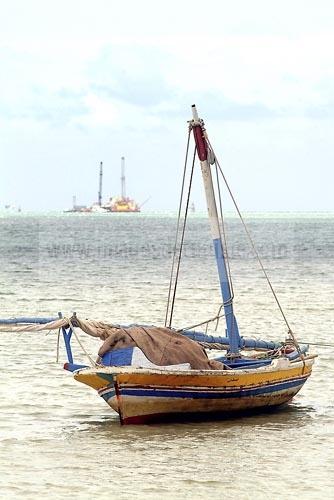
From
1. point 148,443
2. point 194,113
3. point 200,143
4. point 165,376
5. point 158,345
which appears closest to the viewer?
point 148,443

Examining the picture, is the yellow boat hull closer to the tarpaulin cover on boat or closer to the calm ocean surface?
the calm ocean surface

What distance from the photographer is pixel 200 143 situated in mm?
22438

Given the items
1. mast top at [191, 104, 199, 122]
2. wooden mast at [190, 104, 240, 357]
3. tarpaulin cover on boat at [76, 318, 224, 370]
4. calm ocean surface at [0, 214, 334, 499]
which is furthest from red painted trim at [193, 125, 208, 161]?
calm ocean surface at [0, 214, 334, 499]

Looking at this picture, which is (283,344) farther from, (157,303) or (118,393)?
(157,303)

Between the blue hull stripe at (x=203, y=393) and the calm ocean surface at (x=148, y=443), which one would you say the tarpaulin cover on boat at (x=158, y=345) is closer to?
the blue hull stripe at (x=203, y=393)

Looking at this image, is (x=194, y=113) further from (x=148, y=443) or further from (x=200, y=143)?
(x=148, y=443)

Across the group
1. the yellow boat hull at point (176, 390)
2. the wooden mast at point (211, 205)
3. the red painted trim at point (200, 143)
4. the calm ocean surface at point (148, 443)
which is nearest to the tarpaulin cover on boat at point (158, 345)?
the yellow boat hull at point (176, 390)

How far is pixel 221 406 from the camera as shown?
20516mm

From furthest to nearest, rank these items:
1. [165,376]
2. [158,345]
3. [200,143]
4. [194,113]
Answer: [200,143]
[194,113]
[158,345]
[165,376]

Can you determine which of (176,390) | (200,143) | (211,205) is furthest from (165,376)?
(200,143)

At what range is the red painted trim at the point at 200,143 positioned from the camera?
22.4 meters

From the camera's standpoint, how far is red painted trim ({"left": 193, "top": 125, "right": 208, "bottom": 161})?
2238 centimetres

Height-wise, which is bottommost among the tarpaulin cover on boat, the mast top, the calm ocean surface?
the calm ocean surface

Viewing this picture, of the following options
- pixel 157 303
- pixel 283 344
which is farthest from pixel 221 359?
pixel 157 303
